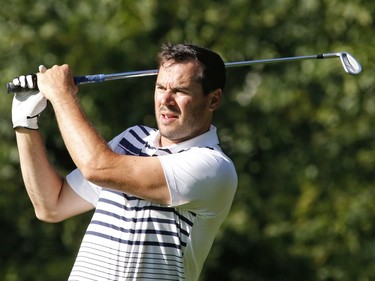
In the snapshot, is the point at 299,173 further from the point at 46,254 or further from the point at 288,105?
the point at 46,254

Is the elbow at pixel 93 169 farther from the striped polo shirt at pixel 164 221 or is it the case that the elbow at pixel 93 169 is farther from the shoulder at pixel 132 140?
the shoulder at pixel 132 140

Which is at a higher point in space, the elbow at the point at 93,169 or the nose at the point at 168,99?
the nose at the point at 168,99

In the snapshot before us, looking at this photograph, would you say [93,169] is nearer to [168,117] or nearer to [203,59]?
[168,117]

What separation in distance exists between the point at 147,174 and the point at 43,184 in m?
0.49

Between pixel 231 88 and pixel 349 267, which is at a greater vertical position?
pixel 231 88

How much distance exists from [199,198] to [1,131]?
5.13 meters

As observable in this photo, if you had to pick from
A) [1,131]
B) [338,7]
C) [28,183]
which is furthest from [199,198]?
[338,7]

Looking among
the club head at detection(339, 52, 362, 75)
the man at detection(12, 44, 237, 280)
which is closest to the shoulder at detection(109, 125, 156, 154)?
the man at detection(12, 44, 237, 280)

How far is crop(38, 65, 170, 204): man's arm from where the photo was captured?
4.56m

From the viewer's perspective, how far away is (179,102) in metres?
4.79

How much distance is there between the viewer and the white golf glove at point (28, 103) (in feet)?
15.9

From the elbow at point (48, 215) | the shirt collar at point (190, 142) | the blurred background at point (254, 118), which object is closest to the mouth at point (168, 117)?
the shirt collar at point (190, 142)

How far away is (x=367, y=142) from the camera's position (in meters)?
10.7

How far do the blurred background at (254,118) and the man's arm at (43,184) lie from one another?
14.4 ft
